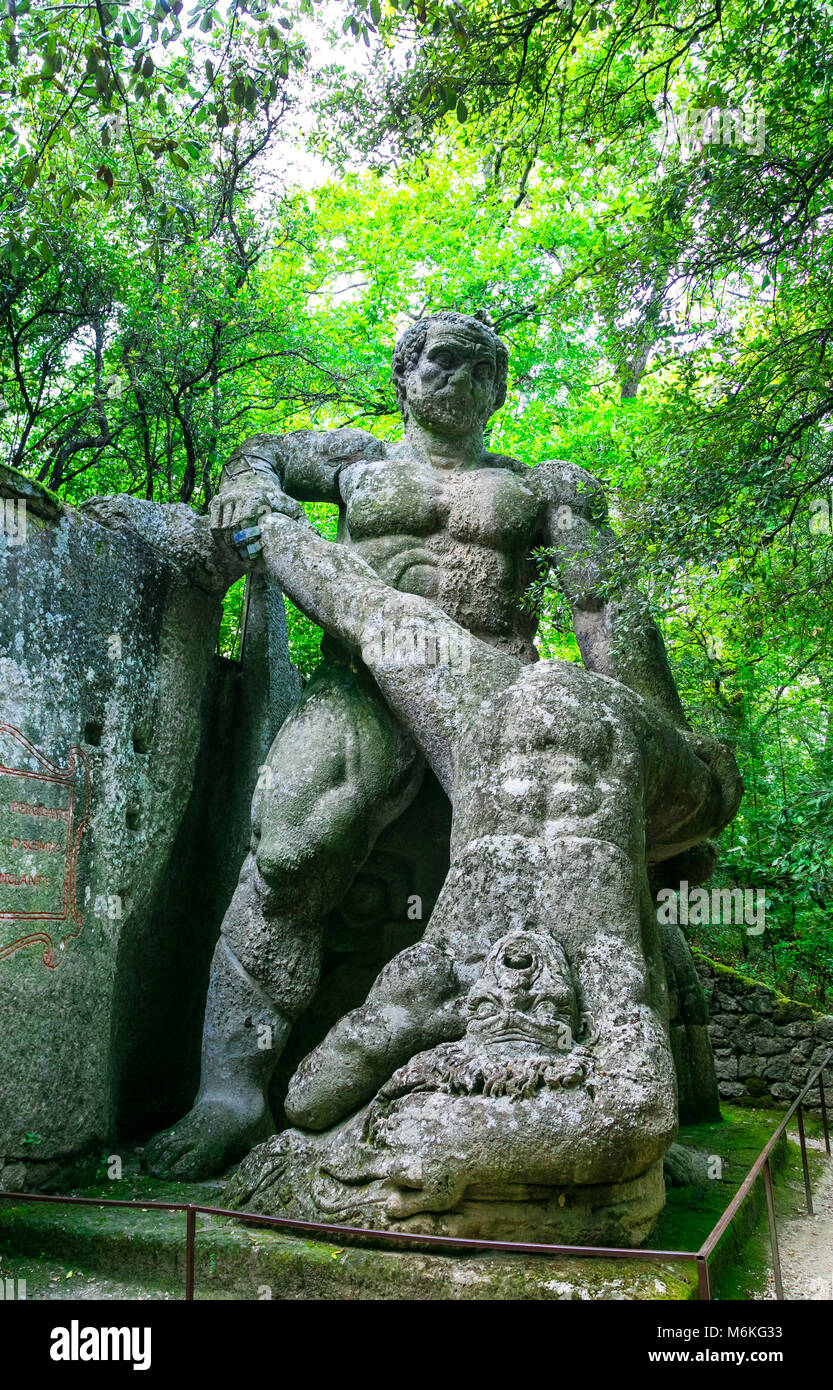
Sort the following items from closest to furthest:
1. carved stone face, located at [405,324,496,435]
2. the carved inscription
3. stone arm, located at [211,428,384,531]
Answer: the carved inscription, carved stone face, located at [405,324,496,435], stone arm, located at [211,428,384,531]

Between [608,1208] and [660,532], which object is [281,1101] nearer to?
[608,1208]

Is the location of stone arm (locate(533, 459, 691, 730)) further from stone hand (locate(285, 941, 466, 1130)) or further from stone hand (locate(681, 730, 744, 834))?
stone hand (locate(285, 941, 466, 1130))

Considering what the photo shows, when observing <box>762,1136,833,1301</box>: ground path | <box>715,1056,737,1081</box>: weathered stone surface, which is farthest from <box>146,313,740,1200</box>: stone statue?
<box>715,1056,737,1081</box>: weathered stone surface

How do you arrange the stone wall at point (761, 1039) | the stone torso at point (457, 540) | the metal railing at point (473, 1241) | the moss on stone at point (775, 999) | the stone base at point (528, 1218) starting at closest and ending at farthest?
1. the metal railing at point (473, 1241)
2. the stone base at point (528, 1218)
3. the stone torso at point (457, 540)
4. the stone wall at point (761, 1039)
5. the moss on stone at point (775, 999)

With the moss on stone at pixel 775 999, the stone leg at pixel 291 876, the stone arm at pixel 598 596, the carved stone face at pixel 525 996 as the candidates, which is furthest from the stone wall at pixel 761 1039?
the carved stone face at pixel 525 996

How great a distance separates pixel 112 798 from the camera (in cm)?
452

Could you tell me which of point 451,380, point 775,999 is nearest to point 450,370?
point 451,380

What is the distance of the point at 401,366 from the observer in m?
5.48

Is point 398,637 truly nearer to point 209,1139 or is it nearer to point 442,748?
point 442,748

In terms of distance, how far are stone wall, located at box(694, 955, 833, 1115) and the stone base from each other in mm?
5427

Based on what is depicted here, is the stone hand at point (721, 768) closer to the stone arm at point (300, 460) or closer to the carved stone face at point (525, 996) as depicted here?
the carved stone face at point (525, 996)

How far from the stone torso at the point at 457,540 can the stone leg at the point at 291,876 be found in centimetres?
63

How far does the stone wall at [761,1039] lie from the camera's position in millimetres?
8039

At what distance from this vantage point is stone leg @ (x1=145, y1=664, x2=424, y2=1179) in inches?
172
